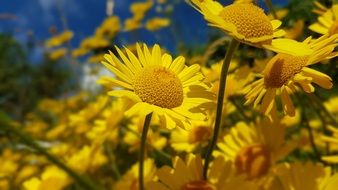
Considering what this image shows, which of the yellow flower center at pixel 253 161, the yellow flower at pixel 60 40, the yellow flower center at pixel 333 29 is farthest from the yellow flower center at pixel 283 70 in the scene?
the yellow flower at pixel 60 40

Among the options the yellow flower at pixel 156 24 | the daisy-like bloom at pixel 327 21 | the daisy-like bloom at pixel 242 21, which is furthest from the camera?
the yellow flower at pixel 156 24

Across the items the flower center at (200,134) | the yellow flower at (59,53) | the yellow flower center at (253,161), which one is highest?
the yellow flower at (59,53)

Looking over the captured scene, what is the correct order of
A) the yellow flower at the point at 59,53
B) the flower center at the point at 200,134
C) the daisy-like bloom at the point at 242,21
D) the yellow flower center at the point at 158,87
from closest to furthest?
the daisy-like bloom at the point at 242,21
the yellow flower center at the point at 158,87
the flower center at the point at 200,134
the yellow flower at the point at 59,53

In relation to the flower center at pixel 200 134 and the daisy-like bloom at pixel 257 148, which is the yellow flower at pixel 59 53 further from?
the daisy-like bloom at pixel 257 148

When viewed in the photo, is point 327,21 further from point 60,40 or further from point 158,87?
point 60,40

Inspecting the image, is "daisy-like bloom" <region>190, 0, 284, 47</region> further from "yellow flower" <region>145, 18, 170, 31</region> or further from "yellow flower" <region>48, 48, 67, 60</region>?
"yellow flower" <region>48, 48, 67, 60</region>

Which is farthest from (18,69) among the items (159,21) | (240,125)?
(240,125)

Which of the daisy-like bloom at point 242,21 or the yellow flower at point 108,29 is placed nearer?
the daisy-like bloom at point 242,21
